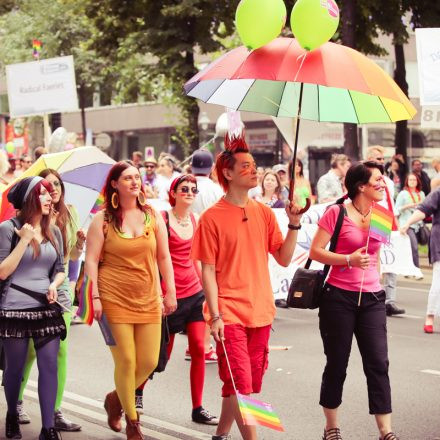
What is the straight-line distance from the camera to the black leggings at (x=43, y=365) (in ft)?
20.8

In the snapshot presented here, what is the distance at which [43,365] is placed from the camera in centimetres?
635

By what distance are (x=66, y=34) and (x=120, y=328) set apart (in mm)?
35441

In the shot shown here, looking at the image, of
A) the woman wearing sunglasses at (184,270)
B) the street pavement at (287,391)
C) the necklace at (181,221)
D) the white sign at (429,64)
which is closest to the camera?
the street pavement at (287,391)

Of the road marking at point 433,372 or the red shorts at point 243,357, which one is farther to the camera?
the road marking at point 433,372

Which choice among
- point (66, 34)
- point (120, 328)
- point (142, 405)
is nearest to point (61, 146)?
point (142, 405)

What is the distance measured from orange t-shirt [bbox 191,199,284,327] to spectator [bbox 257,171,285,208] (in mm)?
7299

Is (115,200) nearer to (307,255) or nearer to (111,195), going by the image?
(111,195)

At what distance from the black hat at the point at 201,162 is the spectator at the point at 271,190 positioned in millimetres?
3601

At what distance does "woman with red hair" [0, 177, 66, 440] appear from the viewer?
20.7 feet

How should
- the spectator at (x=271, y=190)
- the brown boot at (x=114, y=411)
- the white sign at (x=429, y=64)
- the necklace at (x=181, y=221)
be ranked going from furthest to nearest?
the spectator at (x=271, y=190) → the white sign at (x=429, y=64) → the necklace at (x=181, y=221) → the brown boot at (x=114, y=411)

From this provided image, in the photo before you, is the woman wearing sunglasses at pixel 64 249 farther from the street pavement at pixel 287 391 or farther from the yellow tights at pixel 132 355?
the yellow tights at pixel 132 355

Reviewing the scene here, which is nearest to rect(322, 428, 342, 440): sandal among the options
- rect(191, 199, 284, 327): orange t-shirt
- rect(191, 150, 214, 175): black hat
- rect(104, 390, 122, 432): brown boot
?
rect(191, 199, 284, 327): orange t-shirt

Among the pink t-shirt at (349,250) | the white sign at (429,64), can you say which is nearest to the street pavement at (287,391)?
the pink t-shirt at (349,250)

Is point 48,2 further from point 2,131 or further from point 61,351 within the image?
point 61,351
